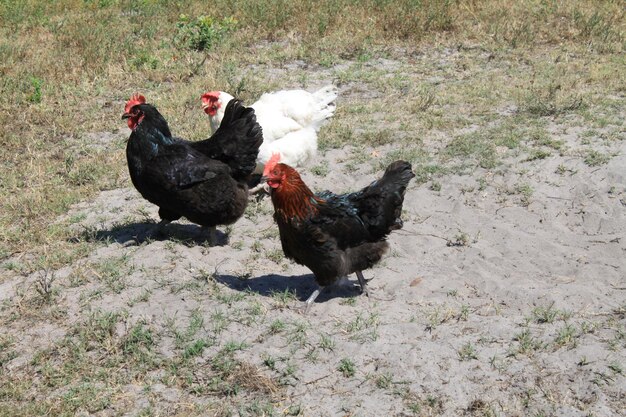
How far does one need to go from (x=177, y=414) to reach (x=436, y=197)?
4.08 metres

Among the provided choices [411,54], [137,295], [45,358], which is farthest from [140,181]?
[411,54]

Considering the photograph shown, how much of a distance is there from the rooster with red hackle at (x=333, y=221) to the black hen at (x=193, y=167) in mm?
1150

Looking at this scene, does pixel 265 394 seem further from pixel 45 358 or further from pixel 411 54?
pixel 411 54

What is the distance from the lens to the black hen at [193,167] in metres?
7.00

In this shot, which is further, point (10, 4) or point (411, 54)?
point (10, 4)

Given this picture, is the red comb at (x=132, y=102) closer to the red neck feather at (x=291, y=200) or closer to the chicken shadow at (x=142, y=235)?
the chicken shadow at (x=142, y=235)

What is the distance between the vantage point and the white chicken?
330 inches

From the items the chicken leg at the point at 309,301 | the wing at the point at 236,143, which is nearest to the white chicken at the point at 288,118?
the wing at the point at 236,143

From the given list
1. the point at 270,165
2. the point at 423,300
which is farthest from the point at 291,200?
the point at 423,300

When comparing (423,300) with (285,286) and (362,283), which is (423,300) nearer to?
(362,283)

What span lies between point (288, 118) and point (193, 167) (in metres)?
1.83

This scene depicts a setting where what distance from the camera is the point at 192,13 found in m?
13.5

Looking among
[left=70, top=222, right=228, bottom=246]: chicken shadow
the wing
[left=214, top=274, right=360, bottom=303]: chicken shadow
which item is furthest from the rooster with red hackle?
[left=70, top=222, right=228, bottom=246]: chicken shadow

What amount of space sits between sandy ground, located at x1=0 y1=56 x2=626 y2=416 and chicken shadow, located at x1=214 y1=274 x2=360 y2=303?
0.08 ft
